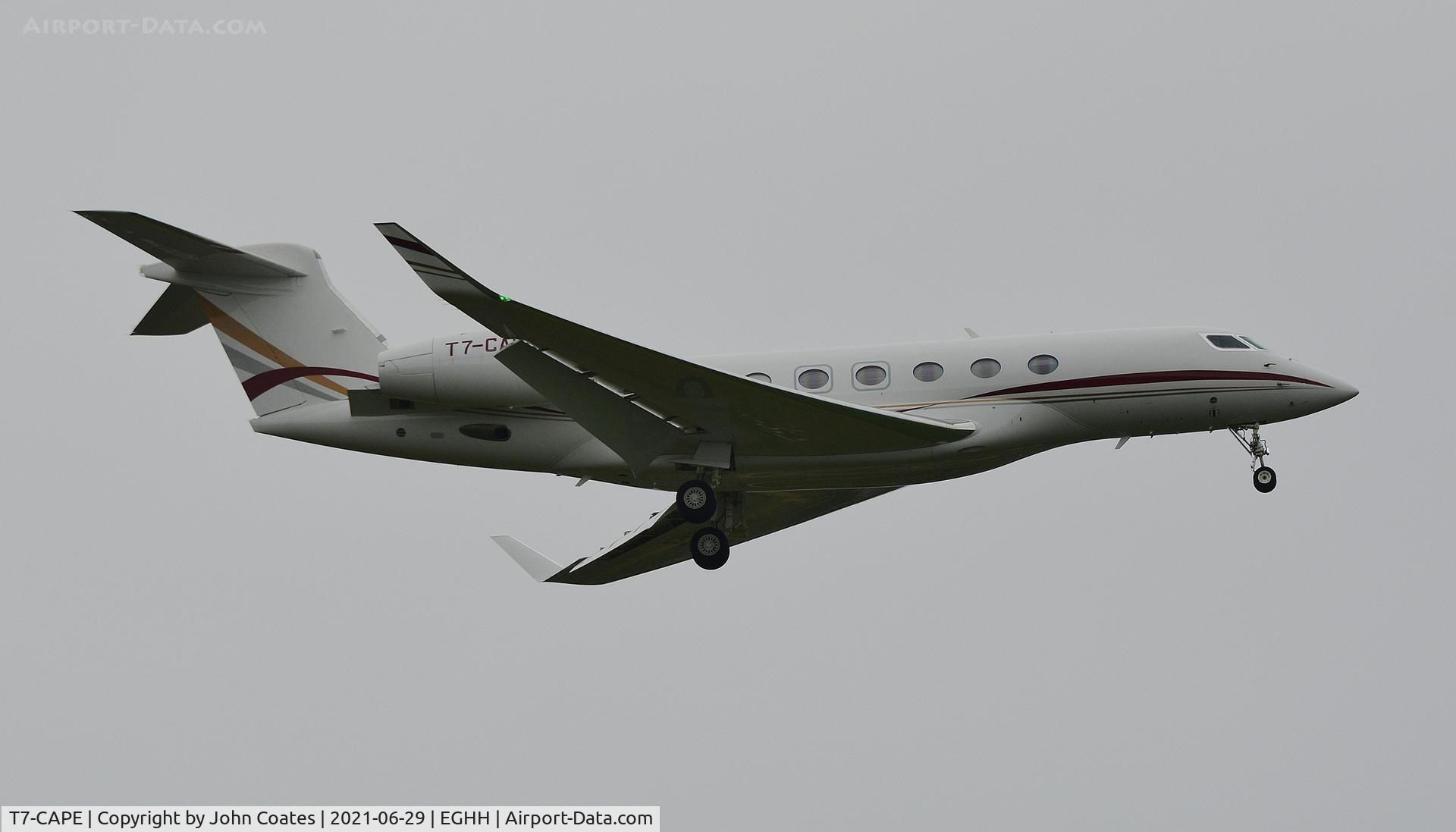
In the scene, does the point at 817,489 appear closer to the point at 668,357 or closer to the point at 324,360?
the point at 668,357

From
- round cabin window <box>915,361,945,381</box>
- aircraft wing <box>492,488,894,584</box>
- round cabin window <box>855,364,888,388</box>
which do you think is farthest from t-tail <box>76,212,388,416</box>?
round cabin window <box>915,361,945,381</box>

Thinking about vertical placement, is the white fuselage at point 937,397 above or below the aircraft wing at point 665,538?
above

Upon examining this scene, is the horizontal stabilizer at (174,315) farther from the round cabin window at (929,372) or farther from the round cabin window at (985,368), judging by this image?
the round cabin window at (985,368)

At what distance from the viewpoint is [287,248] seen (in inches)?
907

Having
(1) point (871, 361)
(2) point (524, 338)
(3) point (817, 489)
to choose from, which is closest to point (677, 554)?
(3) point (817, 489)

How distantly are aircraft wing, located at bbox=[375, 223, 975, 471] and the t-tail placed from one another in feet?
14.2

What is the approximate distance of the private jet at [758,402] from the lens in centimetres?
1966

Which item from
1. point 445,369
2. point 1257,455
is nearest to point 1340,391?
point 1257,455

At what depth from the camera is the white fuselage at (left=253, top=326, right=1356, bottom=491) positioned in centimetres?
2044

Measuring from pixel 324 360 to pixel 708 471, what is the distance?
583 cm

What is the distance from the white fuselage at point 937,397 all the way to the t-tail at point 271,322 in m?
1.30

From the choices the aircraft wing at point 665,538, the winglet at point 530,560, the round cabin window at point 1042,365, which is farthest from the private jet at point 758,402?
the winglet at point 530,560

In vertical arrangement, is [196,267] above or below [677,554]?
above

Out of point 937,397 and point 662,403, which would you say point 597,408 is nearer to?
point 662,403
